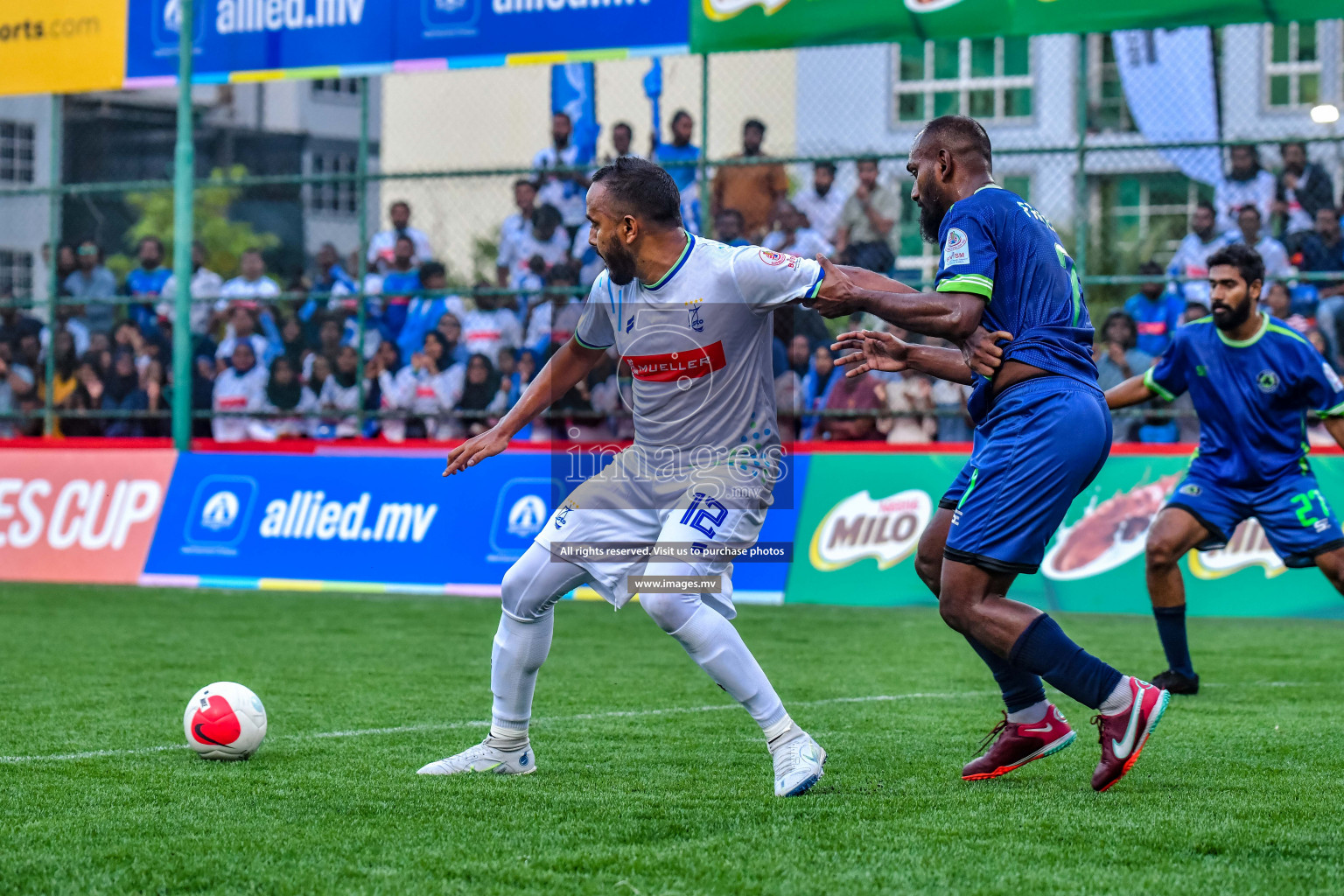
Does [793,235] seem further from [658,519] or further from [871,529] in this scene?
[658,519]

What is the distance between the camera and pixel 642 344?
5414 mm

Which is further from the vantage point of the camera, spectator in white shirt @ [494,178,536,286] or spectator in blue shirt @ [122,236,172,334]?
spectator in blue shirt @ [122,236,172,334]

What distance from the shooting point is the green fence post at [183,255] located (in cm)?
1531

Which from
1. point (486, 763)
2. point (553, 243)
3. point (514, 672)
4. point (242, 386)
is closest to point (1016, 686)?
point (514, 672)

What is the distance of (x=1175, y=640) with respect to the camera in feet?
26.3

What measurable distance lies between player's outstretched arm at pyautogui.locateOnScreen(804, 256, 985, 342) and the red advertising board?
10249 millimetres

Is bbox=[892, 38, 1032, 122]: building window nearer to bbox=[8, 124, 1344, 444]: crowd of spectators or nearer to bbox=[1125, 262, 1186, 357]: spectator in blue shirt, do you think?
bbox=[8, 124, 1344, 444]: crowd of spectators

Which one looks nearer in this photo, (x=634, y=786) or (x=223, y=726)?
(x=634, y=786)

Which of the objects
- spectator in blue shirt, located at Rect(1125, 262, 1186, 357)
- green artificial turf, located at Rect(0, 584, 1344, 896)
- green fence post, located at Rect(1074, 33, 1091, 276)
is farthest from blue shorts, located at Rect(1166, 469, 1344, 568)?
spectator in blue shirt, located at Rect(1125, 262, 1186, 357)

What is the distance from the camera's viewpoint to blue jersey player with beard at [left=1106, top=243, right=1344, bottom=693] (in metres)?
8.09

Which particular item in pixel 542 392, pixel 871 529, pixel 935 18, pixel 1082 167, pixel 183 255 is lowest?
pixel 871 529

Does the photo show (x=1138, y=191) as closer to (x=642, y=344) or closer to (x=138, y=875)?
(x=642, y=344)

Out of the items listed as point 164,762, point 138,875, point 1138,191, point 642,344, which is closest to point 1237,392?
point 642,344

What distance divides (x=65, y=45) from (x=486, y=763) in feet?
42.7
